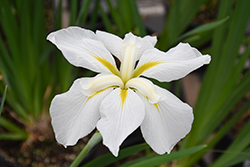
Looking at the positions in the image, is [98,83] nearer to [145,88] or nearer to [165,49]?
[145,88]

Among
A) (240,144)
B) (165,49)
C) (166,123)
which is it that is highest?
(166,123)

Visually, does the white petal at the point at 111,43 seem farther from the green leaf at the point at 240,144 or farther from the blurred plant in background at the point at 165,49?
the green leaf at the point at 240,144

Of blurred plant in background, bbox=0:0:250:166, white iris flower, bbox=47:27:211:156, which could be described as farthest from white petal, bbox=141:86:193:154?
blurred plant in background, bbox=0:0:250:166

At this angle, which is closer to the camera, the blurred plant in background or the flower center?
the flower center

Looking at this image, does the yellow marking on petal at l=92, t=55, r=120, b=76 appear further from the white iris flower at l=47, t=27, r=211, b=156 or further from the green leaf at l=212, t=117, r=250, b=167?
the green leaf at l=212, t=117, r=250, b=167

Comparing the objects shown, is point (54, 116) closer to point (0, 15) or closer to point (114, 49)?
point (114, 49)

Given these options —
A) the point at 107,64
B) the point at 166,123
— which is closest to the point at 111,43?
the point at 107,64

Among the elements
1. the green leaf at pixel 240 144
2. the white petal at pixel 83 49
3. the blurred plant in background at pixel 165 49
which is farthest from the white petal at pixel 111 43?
the green leaf at pixel 240 144
